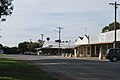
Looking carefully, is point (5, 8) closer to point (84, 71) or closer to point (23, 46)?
point (84, 71)

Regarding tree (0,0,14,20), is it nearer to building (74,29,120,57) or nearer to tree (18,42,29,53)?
building (74,29,120,57)

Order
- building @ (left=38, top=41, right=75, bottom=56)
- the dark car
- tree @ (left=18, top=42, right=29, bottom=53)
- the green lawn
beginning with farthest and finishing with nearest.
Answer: tree @ (left=18, top=42, right=29, bottom=53), building @ (left=38, top=41, right=75, bottom=56), the dark car, the green lawn

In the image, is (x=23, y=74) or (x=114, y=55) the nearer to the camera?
(x=23, y=74)

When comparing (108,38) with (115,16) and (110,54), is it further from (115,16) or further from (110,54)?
(110,54)

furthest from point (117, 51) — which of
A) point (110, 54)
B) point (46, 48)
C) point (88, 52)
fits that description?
point (46, 48)

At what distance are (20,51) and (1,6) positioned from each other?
480 feet

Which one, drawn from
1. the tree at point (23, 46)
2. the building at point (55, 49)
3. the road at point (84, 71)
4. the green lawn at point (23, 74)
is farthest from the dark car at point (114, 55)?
the tree at point (23, 46)

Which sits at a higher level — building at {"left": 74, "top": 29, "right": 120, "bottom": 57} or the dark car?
building at {"left": 74, "top": 29, "right": 120, "bottom": 57}

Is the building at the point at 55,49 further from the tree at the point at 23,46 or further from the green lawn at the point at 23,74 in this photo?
the green lawn at the point at 23,74

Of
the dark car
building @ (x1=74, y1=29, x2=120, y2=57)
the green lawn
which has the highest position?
building @ (x1=74, y1=29, x2=120, y2=57)

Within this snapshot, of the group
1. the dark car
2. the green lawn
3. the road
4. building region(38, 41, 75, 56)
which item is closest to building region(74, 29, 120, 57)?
the dark car

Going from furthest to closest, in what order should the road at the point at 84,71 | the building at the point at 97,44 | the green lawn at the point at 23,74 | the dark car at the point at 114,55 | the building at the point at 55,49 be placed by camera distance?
the building at the point at 55,49
the building at the point at 97,44
the dark car at the point at 114,55
the road at the point at 84,71
the green lawn at the point at 23,74

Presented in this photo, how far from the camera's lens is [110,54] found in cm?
5366

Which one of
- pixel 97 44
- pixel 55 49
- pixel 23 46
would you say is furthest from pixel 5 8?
pixel 23 46
